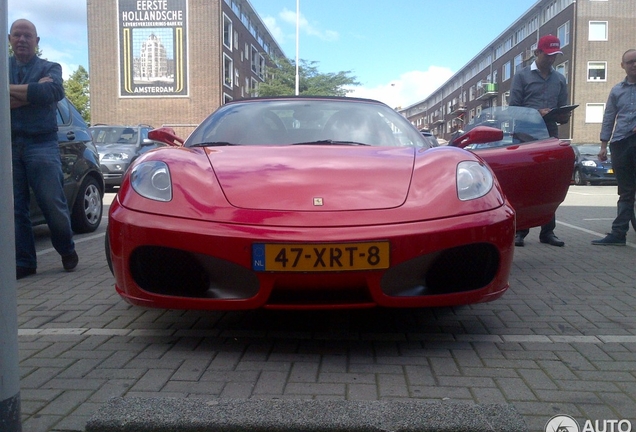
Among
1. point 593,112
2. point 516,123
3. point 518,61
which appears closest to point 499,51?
point 518,61

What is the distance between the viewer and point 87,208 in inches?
257

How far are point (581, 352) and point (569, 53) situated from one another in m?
46.3

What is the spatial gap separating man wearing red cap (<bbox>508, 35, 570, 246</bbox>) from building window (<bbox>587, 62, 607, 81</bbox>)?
136 ft

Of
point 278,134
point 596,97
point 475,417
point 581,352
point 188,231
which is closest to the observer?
point 475,417

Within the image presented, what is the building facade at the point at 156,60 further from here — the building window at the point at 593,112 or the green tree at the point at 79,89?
the building window at the point at 593,112

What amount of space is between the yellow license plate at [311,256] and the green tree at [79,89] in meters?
57.5

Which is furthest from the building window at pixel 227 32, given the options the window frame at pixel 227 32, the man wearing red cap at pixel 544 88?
the man wearing red cap at pixel 544 88

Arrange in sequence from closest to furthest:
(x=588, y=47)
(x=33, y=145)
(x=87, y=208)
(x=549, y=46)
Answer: (x=33, y=145), (x=549, y=46), (x=87, y=208), (x=588, y=47)

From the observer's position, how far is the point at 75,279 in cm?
427

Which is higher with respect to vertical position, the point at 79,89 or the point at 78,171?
the point at 79,89

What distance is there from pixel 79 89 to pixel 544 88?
58620mm

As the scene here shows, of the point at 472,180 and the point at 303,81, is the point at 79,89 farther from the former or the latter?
the point at 472,180

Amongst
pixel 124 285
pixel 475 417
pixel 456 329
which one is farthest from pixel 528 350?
pixel 124 285

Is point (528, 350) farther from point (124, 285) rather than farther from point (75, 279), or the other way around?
point (75, 279)
